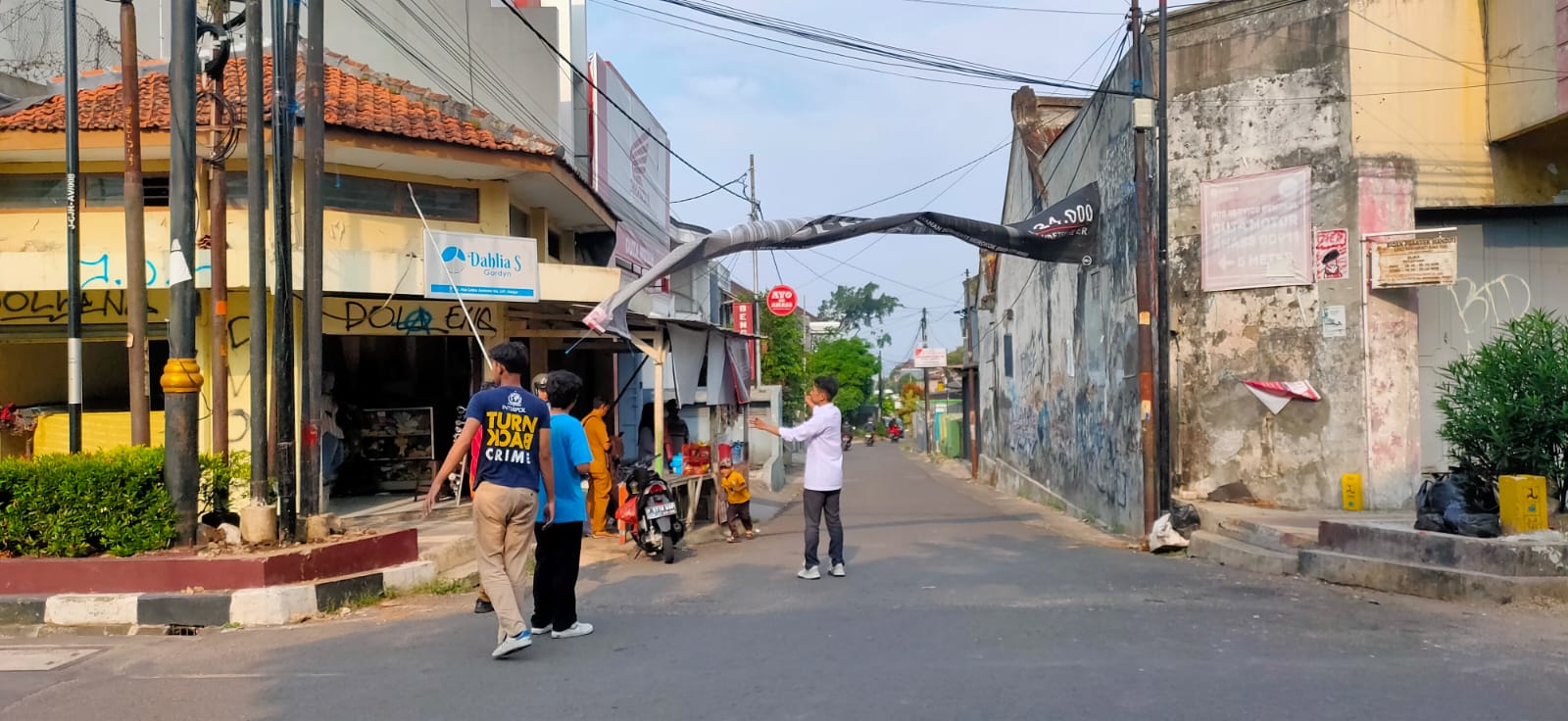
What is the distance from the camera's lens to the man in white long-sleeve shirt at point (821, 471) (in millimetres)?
8781

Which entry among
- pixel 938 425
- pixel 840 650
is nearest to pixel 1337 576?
pixel 840 650

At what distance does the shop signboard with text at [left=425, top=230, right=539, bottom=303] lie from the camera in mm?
11938

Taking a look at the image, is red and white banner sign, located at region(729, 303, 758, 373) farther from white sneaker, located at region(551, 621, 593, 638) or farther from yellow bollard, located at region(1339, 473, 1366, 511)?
white sneaker, located at region(551, 621, 593, 638)

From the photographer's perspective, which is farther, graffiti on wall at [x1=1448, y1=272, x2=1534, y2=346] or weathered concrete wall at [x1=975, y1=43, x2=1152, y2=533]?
weathered concrete wall at [x1=975, y1=43, x2=1152, y2=533]

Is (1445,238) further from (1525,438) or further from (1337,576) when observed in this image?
(1337,576)

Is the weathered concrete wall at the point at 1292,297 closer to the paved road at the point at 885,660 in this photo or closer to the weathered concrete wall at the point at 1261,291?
the weathered concrete wall at the point at 1261,291

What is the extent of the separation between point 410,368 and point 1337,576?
12097 millimetres

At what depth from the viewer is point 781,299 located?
28547 mm

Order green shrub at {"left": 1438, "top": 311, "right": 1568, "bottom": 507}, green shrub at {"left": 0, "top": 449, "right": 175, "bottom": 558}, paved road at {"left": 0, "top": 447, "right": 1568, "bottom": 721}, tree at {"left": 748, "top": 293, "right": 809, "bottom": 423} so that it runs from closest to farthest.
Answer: paved road at {"left": 0, "top": 447, "right": 1568, "bottom": 721}, green shrub at {"left": 0, "top": 449, "right": 175, "bottom": 558}, green shrub at {"left": 1438, "top": 311, "right": 1568, "bottom": 507}, tree at {"left": 748, "top": 293, "right": 809, "bottom": 423}

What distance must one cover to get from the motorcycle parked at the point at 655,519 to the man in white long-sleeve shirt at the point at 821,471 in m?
1.84

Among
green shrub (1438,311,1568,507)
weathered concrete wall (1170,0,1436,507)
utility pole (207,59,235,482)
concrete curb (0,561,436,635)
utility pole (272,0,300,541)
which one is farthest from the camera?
weathered concrete wall (1170,0,1436,507)

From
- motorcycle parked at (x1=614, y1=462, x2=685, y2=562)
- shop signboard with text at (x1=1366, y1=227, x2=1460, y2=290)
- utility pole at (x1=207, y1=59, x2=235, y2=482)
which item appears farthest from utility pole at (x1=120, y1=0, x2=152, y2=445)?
shop signboard with text at (x1=1366, y1=227, x2=1460, y2=290)

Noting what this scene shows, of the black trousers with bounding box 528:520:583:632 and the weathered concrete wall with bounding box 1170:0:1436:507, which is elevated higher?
the weathered concrete wall with bounding box 1170:0:1436:507

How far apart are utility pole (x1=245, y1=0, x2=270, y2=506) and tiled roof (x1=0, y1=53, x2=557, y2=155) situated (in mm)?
2827
